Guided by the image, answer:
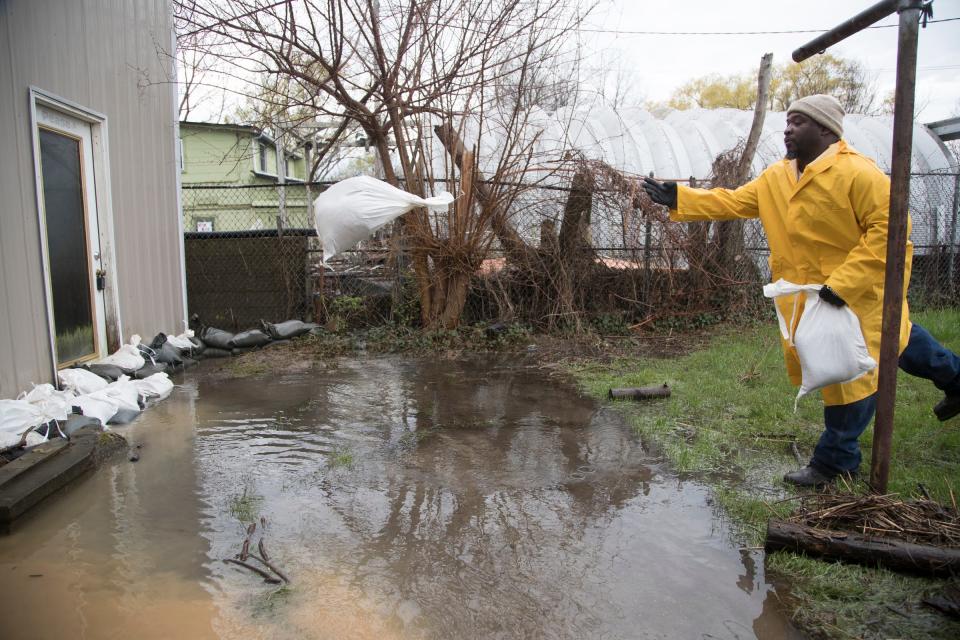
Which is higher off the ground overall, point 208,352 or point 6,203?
point 6,203

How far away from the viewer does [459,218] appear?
7.73 meters

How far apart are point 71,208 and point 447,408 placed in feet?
12.8

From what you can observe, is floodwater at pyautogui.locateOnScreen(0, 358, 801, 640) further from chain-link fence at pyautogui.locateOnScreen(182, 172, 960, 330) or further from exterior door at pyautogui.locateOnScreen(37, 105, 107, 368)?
chain-link fence at pyautogui.locateOnScreen(182, 172, 960, 330)

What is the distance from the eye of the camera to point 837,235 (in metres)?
3.20

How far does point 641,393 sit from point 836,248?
7.80 feet

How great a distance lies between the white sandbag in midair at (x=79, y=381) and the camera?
5.11 meters

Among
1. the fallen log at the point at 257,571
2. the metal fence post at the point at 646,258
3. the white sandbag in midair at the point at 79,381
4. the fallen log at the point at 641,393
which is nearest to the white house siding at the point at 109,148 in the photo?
the white sandbag in midair at the point at 79,381

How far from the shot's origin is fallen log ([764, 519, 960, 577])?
2.52m

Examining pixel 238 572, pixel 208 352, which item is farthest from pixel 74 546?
pixel 208 352

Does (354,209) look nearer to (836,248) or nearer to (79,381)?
(79,381)

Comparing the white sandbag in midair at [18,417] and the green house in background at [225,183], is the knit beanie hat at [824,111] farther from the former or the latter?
the green house in background at [225,183]

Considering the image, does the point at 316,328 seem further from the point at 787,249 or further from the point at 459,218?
the point at 787,249

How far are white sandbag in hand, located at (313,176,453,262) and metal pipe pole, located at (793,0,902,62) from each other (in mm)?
3900

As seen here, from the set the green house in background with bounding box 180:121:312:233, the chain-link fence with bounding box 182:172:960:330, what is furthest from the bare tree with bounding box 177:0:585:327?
the green house in background with bounding box 180:121:312:233
